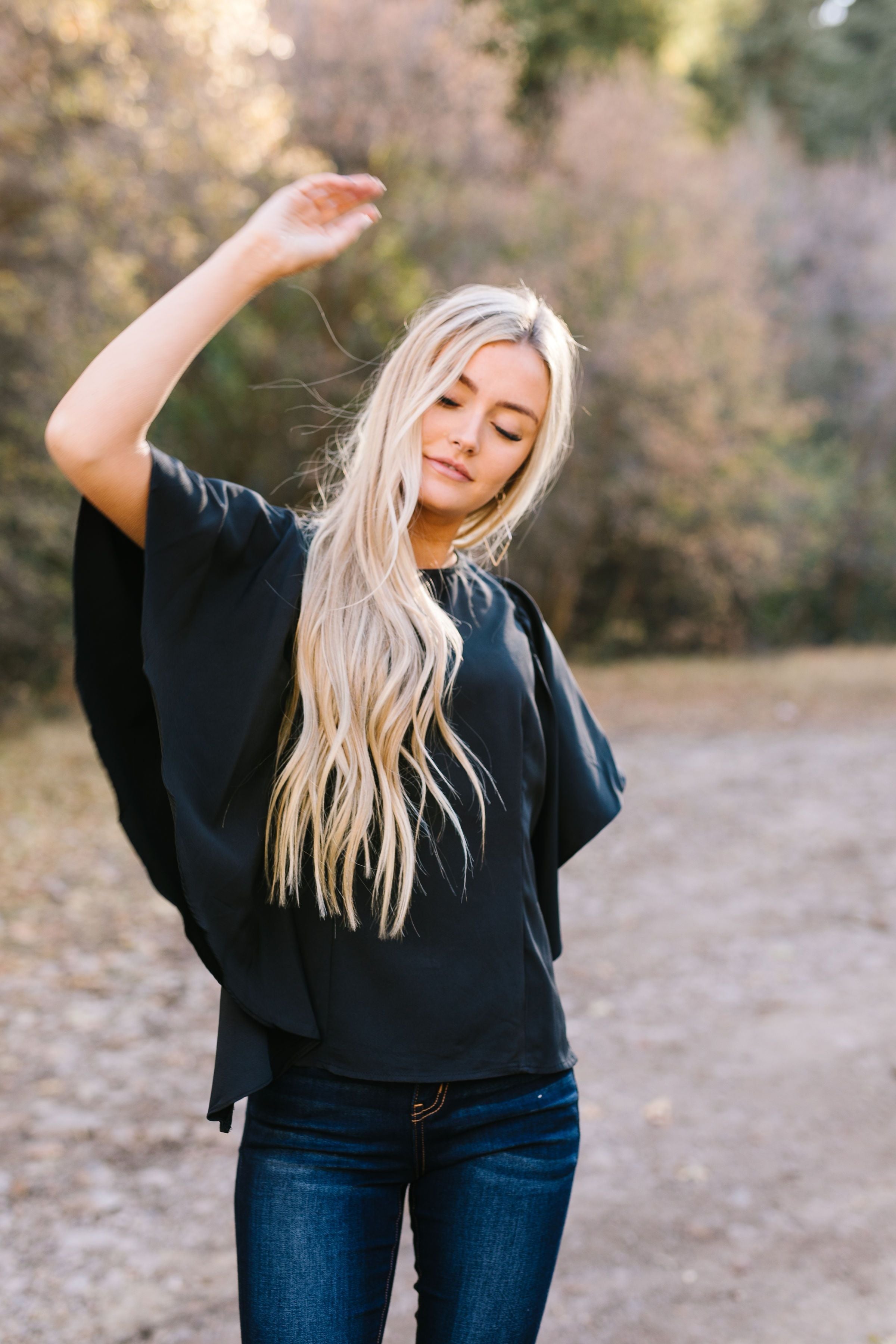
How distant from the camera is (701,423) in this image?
15.1 meters

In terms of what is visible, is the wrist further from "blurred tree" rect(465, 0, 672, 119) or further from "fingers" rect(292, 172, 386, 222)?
"blurred tree" rect(465, 0, 672, 119)

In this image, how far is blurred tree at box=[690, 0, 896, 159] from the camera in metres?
23.1

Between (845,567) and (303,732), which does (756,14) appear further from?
(303,732)

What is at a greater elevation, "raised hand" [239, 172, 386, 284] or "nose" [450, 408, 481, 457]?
"raised hand" [239, 172, 386, 284]

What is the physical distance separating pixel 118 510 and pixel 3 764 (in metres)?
8.44

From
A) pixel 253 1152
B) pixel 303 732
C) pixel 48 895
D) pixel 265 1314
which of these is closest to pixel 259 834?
pixel 303 732

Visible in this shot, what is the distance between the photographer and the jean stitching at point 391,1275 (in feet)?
5.51

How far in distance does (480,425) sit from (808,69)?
26689 millimetres

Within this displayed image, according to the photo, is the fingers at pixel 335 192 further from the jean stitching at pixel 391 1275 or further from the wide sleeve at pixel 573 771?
the jean stitching at pixel 391 1275

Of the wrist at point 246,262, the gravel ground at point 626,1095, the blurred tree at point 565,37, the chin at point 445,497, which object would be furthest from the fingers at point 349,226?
the blurred tree at point 565,37

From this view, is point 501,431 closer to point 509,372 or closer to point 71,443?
point 509,372

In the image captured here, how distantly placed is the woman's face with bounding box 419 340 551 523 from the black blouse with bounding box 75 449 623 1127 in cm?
18

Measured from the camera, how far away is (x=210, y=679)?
1618 millimetres

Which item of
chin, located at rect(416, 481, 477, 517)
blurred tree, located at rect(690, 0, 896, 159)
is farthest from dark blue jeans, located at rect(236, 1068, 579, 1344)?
blurred tree, located at rect(690, 0, 896, 159)
